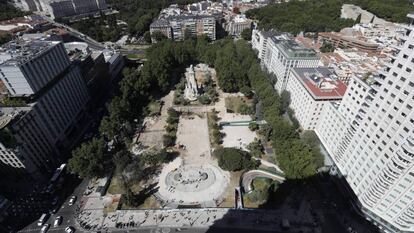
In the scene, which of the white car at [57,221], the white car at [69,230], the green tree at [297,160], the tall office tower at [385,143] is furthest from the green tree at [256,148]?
the white car at [57,221]

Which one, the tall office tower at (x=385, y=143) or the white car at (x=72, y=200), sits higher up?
the tall office tower at (x=385, y=143)

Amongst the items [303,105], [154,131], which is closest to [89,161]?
[154,131]

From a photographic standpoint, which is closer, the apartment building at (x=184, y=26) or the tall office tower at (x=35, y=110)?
the tall office tower at (x=35, y=110)

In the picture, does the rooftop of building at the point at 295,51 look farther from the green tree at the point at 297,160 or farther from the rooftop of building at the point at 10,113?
the rooftop of building at the point at 10,113

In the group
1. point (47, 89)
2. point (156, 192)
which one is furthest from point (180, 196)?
point (47, 89)

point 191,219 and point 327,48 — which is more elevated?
point 327,48

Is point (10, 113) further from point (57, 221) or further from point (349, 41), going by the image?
point (349, 41)

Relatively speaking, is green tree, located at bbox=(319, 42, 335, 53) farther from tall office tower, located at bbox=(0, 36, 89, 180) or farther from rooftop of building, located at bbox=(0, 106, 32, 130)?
rooftop of building, located at bbox=(0, 106, 32, 130)
